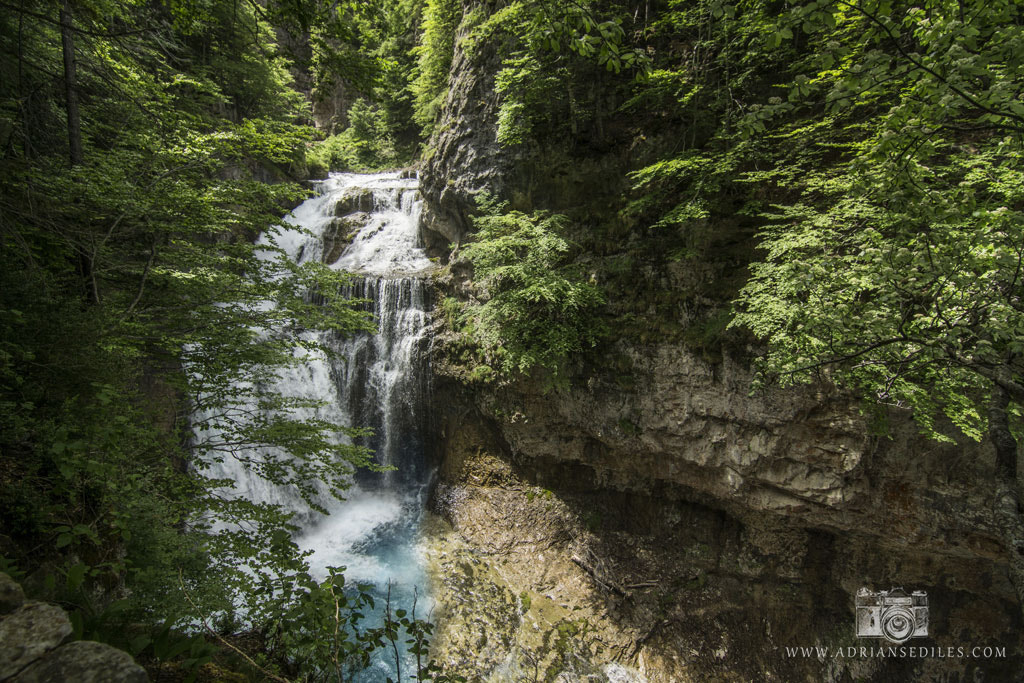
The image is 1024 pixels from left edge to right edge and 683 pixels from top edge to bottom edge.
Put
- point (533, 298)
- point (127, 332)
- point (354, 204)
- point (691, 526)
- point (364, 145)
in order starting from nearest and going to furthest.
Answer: point (127, 332)
point (533, 298)
point (691, 526)
point (354, 204)
point (364, 145)

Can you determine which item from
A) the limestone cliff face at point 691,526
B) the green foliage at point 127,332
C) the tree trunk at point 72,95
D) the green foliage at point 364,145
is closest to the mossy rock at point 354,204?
the green foliage at point 364,145

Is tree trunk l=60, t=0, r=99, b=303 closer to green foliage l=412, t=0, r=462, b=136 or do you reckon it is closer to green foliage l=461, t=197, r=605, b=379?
green foliage l=461, t=197, r=605, b=379

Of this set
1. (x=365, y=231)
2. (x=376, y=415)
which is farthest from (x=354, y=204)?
(x=376, y=415)

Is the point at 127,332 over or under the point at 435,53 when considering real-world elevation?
under

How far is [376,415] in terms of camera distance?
12.0 m

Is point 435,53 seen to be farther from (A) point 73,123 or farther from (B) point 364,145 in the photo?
(A) point 73,123

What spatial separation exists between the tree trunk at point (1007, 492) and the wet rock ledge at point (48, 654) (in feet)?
16.1

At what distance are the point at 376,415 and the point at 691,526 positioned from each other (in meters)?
8.57

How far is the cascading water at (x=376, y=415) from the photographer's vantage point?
10.0 metres

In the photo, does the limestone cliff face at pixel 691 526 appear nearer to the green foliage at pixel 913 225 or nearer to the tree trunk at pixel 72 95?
the green foliage at pixel 913 225

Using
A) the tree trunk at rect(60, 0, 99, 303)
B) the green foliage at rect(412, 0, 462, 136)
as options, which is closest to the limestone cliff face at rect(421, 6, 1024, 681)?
the green foliage at rect(412, 0, 462, 136)

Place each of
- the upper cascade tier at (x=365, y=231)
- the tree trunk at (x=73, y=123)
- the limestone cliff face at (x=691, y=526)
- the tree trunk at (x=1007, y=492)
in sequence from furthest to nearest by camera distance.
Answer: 1. the upper cascade tier at (x=365, y=231)
2. the limestone cliff face at (x=691, y=526)
3. the tree trunk at (x=73, y=123)
4. the tree trunk at (x=1007, y=492)

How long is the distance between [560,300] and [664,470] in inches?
168

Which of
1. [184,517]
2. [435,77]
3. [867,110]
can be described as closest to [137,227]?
[184,517]
